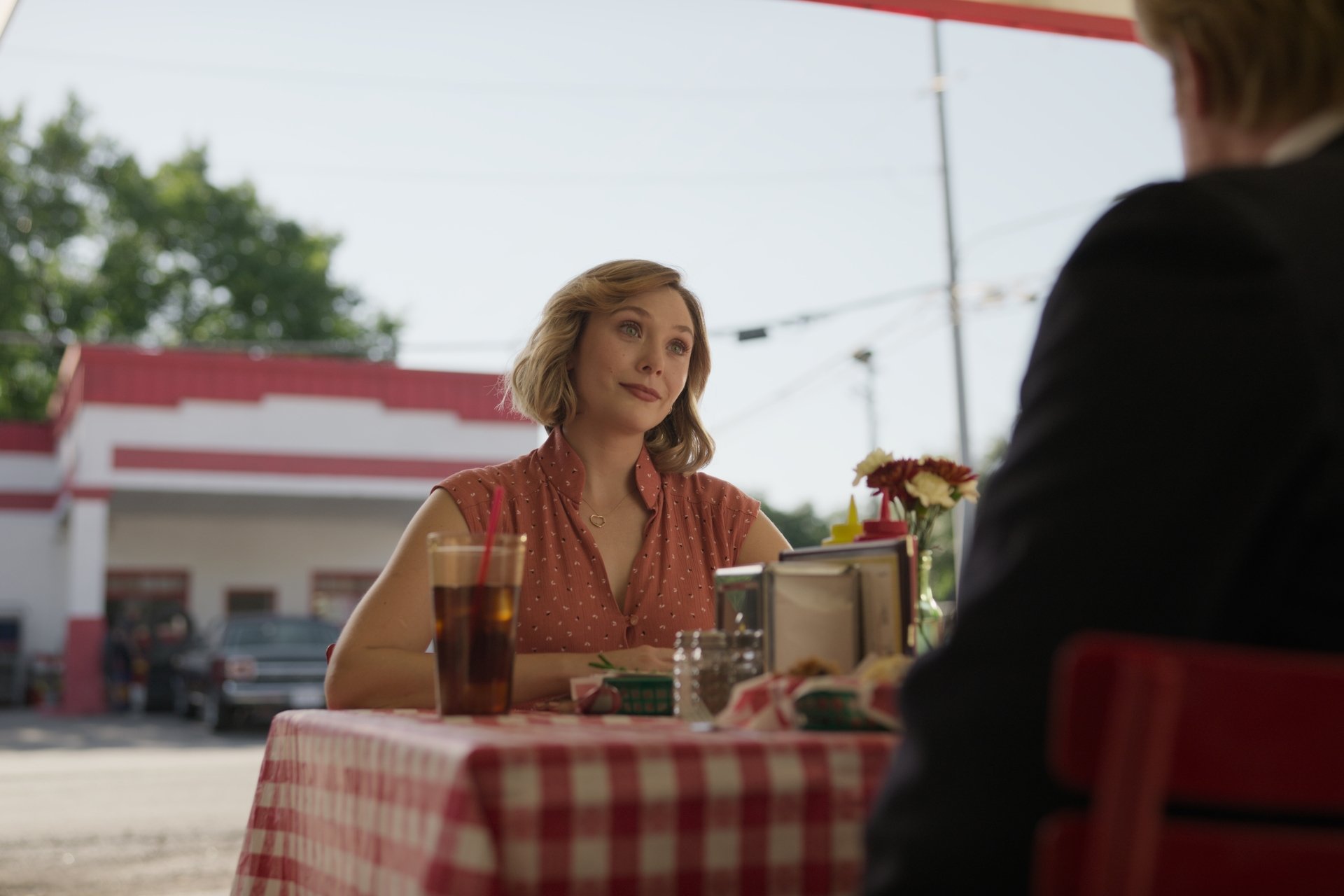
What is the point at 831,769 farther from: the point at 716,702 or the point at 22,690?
the point at 22,690

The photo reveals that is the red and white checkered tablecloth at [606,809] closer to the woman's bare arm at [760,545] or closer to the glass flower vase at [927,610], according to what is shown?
the glass flower vase at [927,610]

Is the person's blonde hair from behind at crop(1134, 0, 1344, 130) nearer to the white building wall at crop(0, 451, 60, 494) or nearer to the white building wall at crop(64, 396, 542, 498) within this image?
the white building wall at crop(64, 396, 542, 498)

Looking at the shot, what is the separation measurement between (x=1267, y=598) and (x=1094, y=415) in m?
0.16

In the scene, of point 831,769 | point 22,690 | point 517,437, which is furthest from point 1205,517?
point 22,690

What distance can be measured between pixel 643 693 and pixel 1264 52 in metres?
1.11

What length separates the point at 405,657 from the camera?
2180 millimetres

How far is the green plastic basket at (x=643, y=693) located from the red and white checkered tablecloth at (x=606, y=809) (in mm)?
356

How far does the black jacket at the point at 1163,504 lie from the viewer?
859 millimetres

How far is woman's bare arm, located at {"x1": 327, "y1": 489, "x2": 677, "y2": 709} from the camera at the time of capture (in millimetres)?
Answer: 2090

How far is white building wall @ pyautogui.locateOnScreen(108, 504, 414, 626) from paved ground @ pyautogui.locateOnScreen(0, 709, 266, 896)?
21.5ft

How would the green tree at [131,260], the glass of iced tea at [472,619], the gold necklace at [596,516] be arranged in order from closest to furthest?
the glass of iced tea at [472,619], the gold necklace at [596,516], the green tree at [131,260]

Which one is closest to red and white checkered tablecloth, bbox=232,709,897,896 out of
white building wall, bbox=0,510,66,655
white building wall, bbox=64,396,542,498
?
white building wall, bbox=64,396,542,498

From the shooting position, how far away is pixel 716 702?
1.61 metres

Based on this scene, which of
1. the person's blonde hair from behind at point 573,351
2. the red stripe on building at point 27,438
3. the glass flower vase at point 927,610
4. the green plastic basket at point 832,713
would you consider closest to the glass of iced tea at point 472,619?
the green plastic basket at point 832,713
